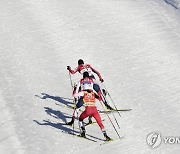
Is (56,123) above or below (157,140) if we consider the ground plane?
above

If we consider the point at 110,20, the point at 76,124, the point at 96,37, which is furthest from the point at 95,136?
the point at 110,20

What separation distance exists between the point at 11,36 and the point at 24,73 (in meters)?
3.81

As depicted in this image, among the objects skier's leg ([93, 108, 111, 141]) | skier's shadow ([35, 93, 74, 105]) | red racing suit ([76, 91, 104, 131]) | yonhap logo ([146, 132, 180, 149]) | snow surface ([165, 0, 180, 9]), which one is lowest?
yonhap logo ([146, 132, 180, 149])

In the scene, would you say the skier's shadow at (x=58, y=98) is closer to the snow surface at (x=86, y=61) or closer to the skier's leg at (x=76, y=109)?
the snow surface at (x=86, y=61)

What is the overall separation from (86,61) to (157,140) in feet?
21.0

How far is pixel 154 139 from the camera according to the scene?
13883 mm

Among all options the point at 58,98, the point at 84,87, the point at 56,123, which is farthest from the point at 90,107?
the point at 58,98

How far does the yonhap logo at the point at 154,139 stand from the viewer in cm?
1362

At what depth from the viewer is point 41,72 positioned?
18.5 meters

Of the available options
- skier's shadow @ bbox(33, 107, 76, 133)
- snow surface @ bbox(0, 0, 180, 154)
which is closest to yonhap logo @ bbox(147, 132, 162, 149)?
snow surface @ bbox(0, 0, 180, 154)

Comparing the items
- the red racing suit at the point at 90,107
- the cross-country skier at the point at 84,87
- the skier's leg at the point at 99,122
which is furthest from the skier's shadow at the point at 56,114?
the skier's leg at the point at 99,122

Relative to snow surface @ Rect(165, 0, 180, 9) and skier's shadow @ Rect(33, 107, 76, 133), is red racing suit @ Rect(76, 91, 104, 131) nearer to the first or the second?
skier's shadow @ Rect(33, 107, 76, 133)

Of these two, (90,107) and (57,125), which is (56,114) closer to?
(57,125)

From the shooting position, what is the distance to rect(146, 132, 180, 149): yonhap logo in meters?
13.6
